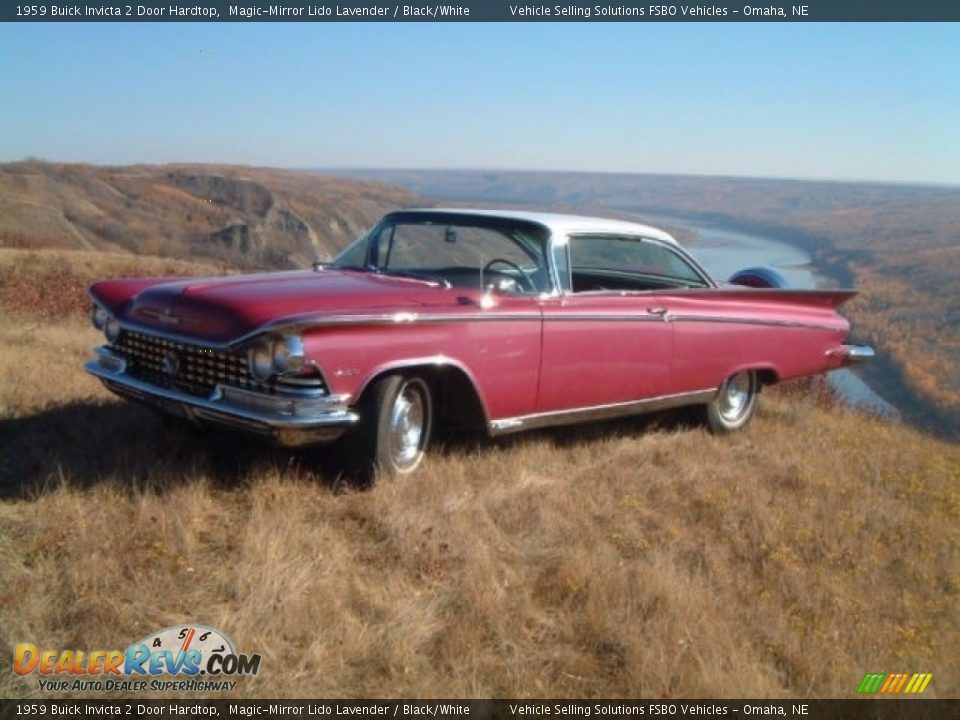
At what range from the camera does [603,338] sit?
4793 millimetres

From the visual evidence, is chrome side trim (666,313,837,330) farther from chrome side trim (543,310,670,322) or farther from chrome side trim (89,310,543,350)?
chrome side trim (89,310,543,350)

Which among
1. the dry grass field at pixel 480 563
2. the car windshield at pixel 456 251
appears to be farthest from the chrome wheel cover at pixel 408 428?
the car windshield at pixel 456 251

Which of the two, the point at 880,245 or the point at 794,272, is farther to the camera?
the point at 880,245

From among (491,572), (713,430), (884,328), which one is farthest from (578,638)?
(884,328)

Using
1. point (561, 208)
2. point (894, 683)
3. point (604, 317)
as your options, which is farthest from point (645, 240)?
point (561, 208)

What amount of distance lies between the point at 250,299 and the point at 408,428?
98 cm

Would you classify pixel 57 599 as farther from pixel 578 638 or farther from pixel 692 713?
pixel 692 713

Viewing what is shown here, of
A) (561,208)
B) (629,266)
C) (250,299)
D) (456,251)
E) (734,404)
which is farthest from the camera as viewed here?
(561,208)

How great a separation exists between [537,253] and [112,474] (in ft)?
7.96

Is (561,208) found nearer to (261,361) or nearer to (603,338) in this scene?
(603,338)

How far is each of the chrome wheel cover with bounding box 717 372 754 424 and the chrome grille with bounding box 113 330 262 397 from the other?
11.5ft

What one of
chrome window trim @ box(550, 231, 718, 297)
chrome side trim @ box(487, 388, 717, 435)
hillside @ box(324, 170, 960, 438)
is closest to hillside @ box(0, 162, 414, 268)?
hillside @ box(324, 170, 960, 438)

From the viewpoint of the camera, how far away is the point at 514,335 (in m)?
4.29

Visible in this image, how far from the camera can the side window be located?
5461 millimetres
